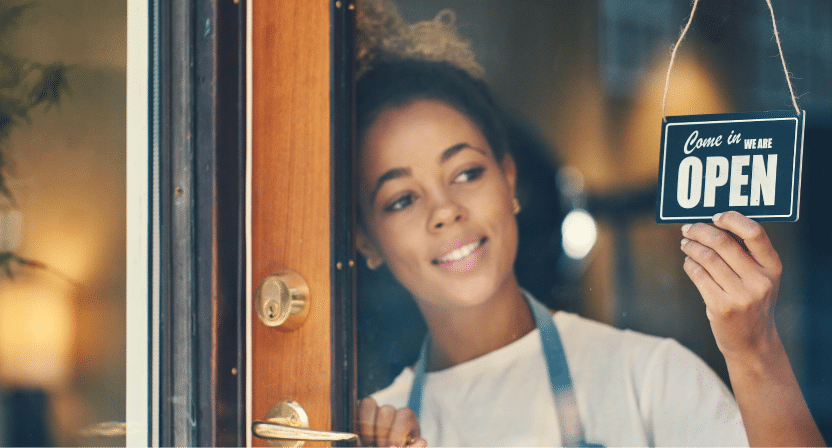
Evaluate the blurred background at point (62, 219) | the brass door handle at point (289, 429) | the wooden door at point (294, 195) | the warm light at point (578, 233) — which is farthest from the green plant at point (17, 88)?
the warm light at point (578, 233)

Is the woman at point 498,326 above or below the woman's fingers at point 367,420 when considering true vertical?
above

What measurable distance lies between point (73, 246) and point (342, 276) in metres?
0.54

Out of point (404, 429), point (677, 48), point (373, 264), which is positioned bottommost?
point (404, 429)

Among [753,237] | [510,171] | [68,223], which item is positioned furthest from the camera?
[68,223]

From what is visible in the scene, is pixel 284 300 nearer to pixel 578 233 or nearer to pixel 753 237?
pixel 578 233

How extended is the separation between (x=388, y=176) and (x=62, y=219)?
2.05 ft

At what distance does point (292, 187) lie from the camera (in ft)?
3.53

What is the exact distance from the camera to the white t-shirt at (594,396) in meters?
0.91

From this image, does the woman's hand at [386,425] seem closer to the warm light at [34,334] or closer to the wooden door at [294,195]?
the wooden door at [294,195]

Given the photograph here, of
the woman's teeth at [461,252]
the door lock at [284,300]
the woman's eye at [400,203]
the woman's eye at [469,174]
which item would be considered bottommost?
the door lock at [284,300]

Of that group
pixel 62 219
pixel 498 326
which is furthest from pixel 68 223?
pixel 498 326

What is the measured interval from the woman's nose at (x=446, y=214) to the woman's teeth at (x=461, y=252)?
42mm

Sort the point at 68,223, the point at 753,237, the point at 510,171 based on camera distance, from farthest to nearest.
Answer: the point at 68,223 < the point at 510,171 < the point at 753,237

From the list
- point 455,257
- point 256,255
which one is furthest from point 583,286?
point 256,255
